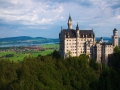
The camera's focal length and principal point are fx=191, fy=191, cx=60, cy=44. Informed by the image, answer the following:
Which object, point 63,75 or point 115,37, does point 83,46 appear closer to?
point 115,37

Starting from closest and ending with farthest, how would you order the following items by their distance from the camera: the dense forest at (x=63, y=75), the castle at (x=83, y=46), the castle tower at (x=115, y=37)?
the dense forest at (x=63, y=75)
the castle at (x=83, y=46)
the castle tower at (x=115, y=37)

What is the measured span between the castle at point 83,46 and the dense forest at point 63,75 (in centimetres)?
264

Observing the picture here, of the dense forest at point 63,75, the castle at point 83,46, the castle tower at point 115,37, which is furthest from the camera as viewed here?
the castle tower at point 115,37

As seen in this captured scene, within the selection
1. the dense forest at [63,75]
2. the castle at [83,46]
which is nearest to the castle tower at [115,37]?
the castle at [83,46]

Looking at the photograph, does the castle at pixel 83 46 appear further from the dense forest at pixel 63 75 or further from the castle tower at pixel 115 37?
the dense forest at pixel 63 75

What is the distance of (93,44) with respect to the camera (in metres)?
77.6

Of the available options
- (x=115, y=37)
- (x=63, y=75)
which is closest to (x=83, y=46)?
(x=115, y=37)

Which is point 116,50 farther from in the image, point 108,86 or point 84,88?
point 84,88

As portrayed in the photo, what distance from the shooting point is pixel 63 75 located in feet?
228

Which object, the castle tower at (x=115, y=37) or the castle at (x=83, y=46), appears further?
the castle tower at (x=115, y=37)

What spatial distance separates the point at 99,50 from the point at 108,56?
4.62m

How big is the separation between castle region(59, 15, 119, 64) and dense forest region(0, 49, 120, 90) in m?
2.64

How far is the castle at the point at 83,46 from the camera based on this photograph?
7531cm

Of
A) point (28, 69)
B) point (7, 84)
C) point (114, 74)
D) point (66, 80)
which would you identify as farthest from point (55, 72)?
A: point (114, 74)
